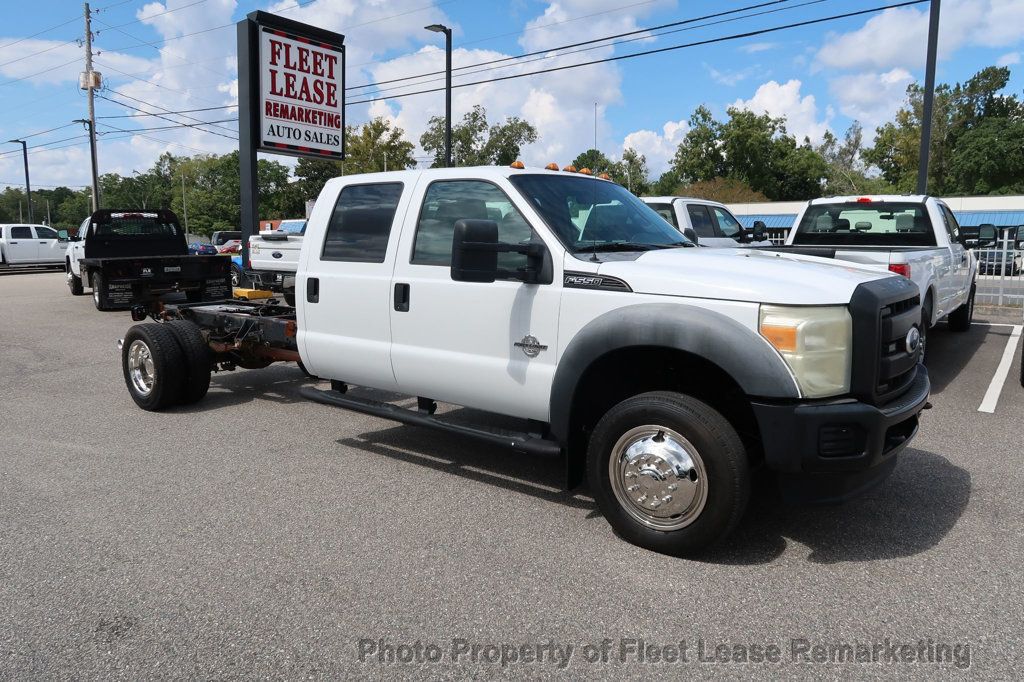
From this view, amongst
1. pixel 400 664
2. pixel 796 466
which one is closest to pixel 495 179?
pixel 796 466

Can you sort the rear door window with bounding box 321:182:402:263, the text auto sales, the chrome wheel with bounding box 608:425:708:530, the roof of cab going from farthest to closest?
the text auto sales, the rear door window with bounding box 321:182:402:263, the roof of cab, the chrome wheel with bounding box 608:425:708:530

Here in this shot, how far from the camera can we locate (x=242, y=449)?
587 cm

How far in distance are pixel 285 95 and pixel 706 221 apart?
281 inches

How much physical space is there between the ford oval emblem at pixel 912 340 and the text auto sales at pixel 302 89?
34.1 feet

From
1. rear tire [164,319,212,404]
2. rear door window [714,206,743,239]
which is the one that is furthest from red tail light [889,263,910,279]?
rear door window [714,206,743,239]

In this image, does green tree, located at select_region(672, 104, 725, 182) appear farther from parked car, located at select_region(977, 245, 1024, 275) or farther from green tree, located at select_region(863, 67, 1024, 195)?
parked car, located at select_region(977, 245, 1024, 275)

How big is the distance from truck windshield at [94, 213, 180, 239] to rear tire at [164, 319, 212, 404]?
28.4ft

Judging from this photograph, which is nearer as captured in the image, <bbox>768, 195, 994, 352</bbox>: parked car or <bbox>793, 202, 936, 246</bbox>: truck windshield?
<bbox>768, 195, 994, 352</bbox>: parked car

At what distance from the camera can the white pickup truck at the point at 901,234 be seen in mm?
8250

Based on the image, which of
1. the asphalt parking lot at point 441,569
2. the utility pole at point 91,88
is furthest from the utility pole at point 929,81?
the utility pole at point 91,88

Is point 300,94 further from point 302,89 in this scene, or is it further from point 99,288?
point 99,288

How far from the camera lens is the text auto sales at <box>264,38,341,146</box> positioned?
12.2 m

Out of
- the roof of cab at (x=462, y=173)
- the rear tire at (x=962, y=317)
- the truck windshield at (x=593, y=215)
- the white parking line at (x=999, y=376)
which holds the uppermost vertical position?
the roof of cab at (x=462, y=173)

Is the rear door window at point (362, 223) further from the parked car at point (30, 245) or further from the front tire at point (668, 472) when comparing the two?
the parked car at point (30, 245)
